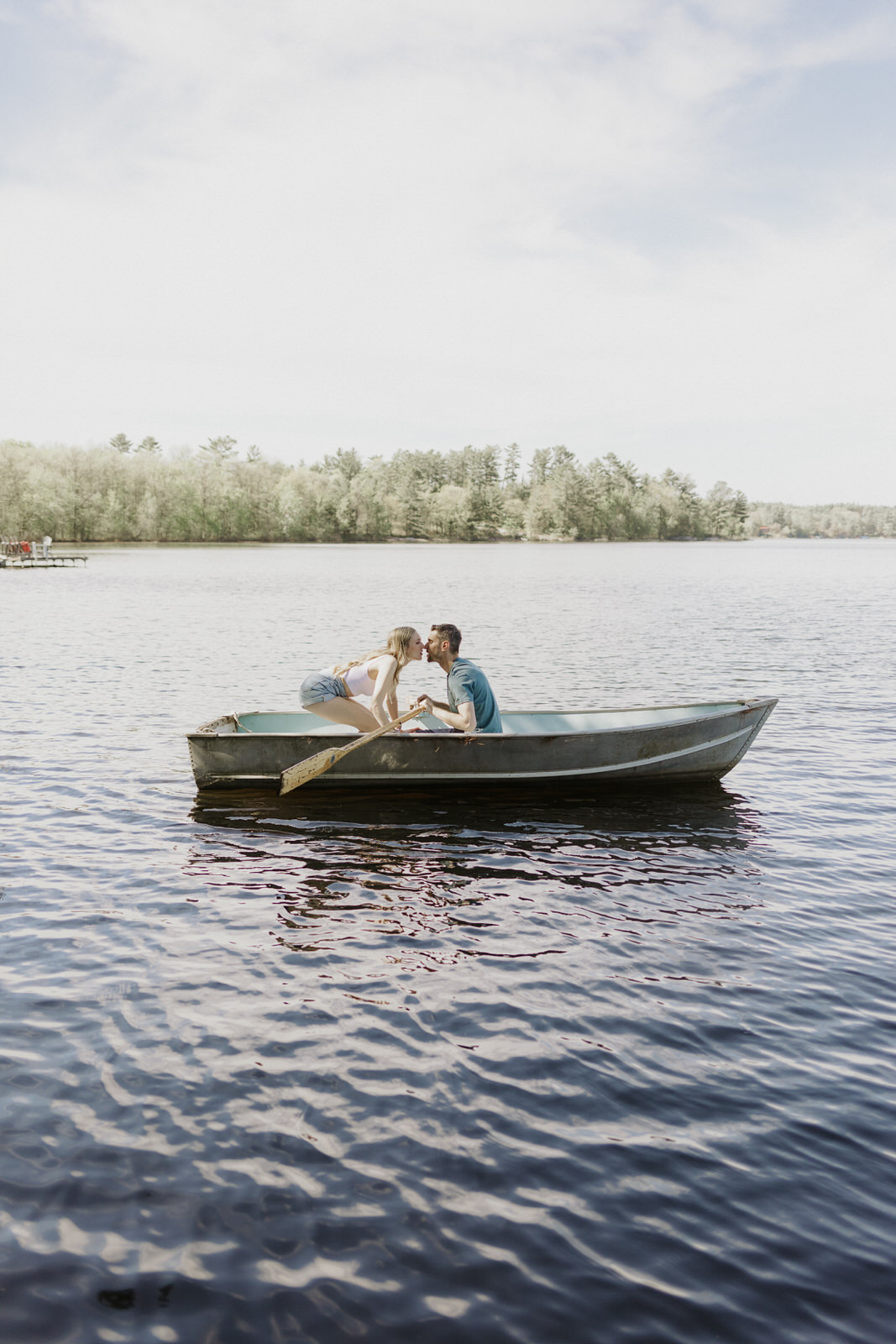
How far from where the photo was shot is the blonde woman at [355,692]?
1084cm

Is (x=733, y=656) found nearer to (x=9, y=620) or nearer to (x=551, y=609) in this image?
(x=551, y=609)

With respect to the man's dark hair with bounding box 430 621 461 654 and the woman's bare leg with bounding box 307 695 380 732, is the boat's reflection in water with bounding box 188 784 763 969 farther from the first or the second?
the man's dark hair with bounding box 430 621 461 654

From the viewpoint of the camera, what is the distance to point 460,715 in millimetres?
10531

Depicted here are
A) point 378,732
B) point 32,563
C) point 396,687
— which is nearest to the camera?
point 378,732

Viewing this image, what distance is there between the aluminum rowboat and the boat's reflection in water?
12.3 inches

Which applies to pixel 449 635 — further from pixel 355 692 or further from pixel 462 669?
pixel 355 692

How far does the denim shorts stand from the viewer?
11281mm

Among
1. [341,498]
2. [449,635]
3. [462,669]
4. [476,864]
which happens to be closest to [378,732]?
[462,669]

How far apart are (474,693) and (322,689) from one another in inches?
73.3

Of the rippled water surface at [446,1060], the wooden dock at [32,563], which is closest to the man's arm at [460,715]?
the rippled water surface at [446,1060]

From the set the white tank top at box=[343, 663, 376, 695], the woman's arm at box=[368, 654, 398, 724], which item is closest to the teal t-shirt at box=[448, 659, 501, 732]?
the woman's arm at box=[368, 654, 398, 724]

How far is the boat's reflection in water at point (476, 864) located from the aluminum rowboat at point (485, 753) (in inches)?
12.3

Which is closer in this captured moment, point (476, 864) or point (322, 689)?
point (476, 864)

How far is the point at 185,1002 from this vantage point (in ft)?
20.6
